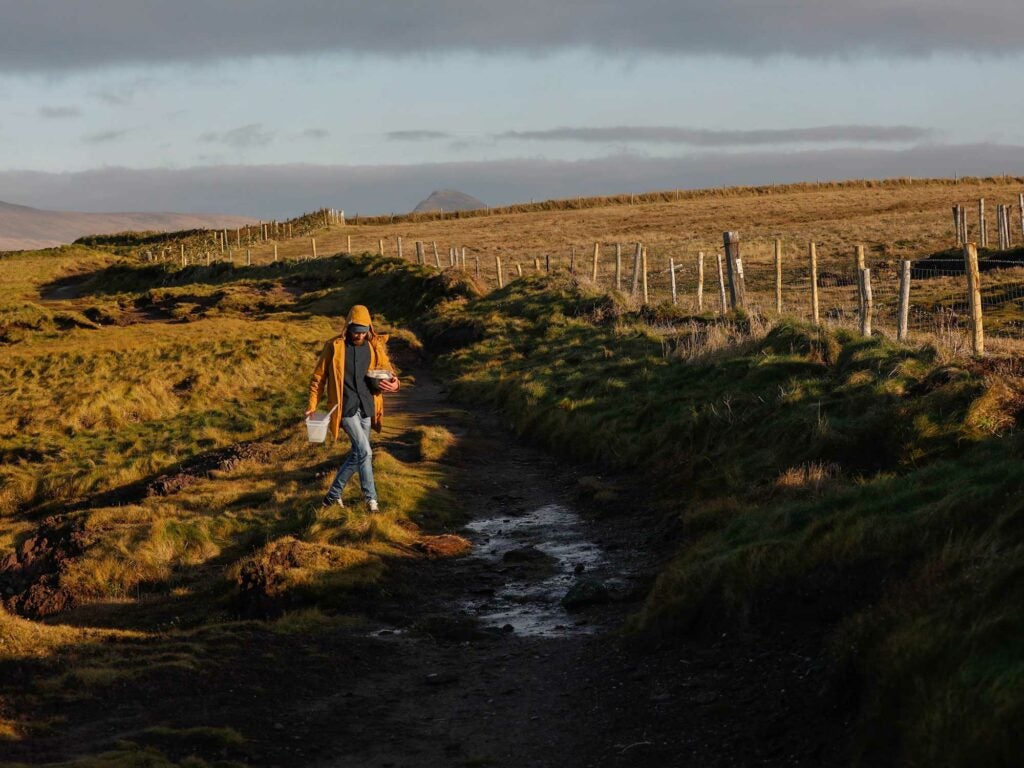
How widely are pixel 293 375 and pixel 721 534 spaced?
22.7m

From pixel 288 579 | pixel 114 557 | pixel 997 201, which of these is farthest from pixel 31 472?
pixel 997 201

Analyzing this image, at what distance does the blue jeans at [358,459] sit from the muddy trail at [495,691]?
1.81 m

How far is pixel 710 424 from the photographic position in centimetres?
1566

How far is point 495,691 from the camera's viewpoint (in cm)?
877

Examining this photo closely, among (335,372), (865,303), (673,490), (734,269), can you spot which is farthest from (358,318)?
(734,269)

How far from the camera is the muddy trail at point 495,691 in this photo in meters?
7.20

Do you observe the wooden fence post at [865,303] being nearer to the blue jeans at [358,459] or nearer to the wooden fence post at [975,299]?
the wooden fence post at [975,299]

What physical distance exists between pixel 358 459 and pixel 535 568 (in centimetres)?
273

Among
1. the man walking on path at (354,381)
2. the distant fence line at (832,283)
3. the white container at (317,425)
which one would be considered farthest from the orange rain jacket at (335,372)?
the distant fence line at (832,283)

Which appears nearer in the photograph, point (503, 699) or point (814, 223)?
point (503, 699)

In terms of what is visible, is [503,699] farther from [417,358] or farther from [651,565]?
[417,358]

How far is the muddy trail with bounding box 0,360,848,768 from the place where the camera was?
720 centimetres

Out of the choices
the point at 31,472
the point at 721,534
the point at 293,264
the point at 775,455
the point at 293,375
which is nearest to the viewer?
the point at 721,534

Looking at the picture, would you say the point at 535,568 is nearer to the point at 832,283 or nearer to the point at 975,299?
the point at 975,299
